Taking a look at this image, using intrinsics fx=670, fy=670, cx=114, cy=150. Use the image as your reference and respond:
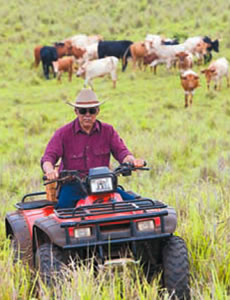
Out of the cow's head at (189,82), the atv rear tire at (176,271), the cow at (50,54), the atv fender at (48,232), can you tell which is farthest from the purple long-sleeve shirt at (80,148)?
the cow at (50,54)

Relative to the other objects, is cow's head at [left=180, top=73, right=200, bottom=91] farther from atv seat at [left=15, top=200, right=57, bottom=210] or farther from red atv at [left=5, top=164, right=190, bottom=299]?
red atv at [left=5, top=164, right=190, bottom=299]

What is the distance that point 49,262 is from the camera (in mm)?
4281

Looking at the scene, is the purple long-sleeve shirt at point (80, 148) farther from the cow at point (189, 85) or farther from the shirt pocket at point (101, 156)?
the cow at point (189, 85)

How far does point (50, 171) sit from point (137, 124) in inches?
370

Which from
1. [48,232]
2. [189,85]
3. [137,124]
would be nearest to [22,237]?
[48,232]

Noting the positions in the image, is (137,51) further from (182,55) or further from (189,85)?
(189,85)

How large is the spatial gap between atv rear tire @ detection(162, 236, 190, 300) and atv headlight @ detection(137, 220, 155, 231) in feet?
0.61

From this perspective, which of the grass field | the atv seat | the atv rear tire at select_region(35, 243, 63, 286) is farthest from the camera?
the atv seat

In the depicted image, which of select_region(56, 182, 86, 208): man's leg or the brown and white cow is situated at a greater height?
select_region(56, 182, 86, 208): man's leg

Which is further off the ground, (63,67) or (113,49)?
(113,49)

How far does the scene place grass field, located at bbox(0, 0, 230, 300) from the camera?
4.52 meters

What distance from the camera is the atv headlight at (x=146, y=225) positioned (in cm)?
434

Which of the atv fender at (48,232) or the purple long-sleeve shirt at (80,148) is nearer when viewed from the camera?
the atv fender at (48,232)

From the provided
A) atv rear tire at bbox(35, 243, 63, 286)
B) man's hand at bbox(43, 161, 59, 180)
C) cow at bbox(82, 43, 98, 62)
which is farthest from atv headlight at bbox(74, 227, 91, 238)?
cow at bbox(82, 43, 98, 62)
